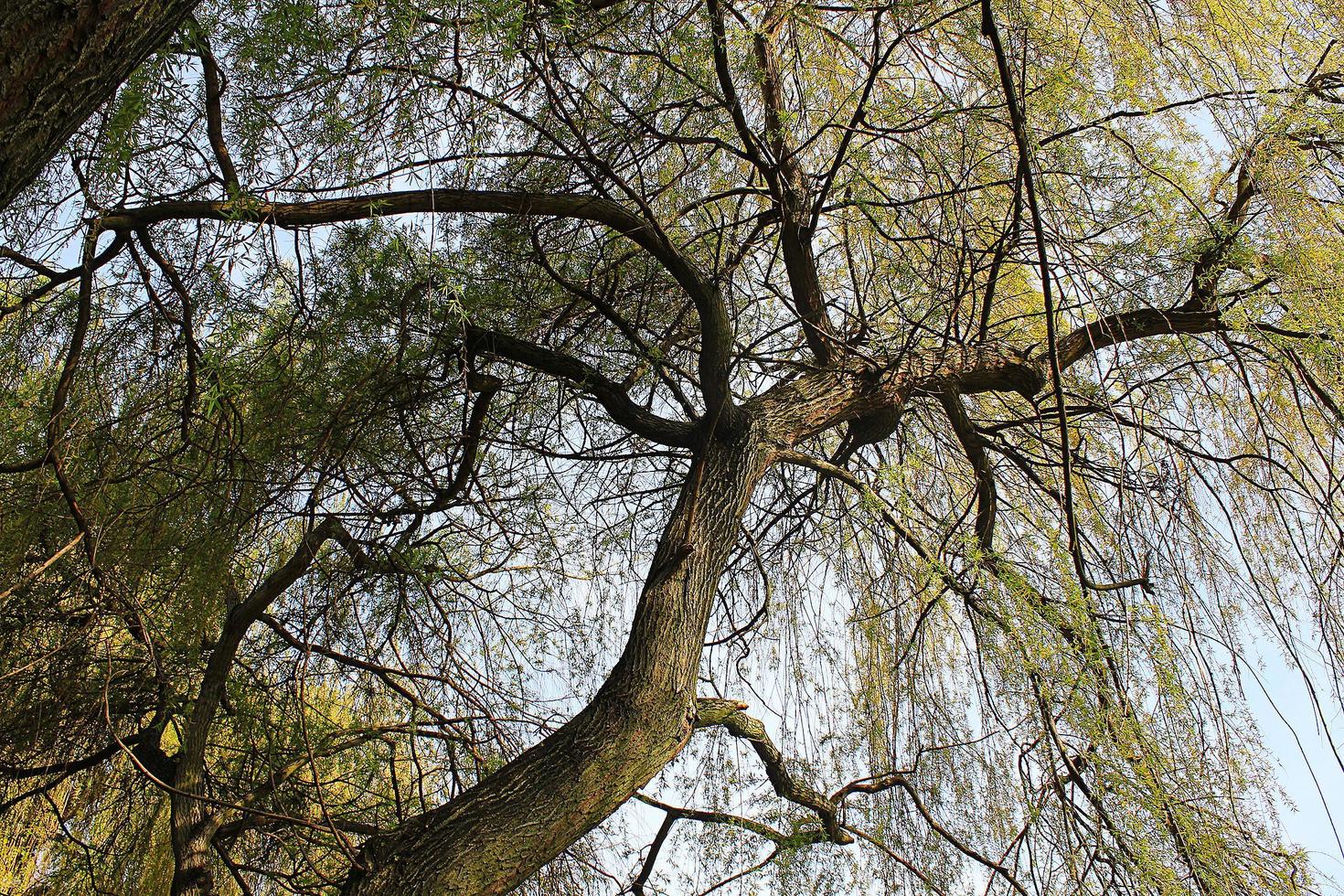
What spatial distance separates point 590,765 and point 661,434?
1042mm

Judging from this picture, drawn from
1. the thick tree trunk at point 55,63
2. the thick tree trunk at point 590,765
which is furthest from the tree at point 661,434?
the thick tree trunk at point 55,63

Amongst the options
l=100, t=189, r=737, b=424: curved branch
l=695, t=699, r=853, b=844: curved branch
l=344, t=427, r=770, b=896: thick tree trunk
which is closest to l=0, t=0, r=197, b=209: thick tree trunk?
l=100, t=189, r=737, b=424: curved branch

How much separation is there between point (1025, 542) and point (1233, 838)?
3.29ft

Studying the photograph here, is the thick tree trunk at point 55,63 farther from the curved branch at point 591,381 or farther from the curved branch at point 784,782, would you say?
the curved branch at point 784,782

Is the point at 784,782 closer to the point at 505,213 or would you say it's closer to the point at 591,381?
the point at 591,381

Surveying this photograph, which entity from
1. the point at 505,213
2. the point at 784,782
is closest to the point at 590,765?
the point at 784,782

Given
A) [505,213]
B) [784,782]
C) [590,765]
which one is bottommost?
[590,765]

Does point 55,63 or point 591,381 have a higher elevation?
point 591,381

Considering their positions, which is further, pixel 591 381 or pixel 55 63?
pixel 591 381

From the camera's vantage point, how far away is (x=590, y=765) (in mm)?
1923

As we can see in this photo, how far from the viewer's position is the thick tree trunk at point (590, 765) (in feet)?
5.84

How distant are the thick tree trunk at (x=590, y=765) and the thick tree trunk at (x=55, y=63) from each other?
4.13ft

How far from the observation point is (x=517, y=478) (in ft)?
9.87

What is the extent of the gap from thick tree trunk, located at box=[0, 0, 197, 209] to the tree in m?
0.68
